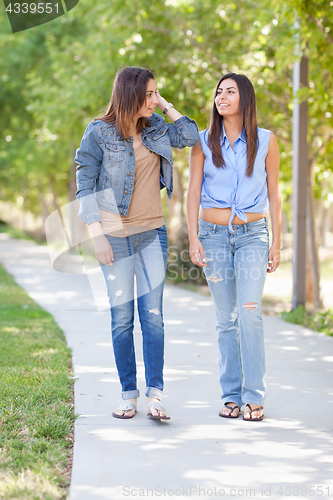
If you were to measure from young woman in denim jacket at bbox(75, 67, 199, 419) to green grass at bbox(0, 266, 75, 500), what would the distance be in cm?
48

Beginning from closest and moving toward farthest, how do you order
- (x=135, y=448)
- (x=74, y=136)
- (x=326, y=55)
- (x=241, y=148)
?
1. (x=135, y=448)
2. (x=241, y=148)
3. (x=326, y=55)
4. (x=74, y=136)

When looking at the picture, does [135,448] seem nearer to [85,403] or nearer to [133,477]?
[133,477]

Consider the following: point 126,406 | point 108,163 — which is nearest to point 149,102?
point 108,163

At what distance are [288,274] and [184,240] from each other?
627cm

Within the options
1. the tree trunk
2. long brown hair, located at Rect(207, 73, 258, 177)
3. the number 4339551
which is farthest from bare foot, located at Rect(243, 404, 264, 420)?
the number 4339551

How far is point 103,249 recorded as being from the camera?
3.25 meters

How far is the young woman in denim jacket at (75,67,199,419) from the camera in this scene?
323 cm

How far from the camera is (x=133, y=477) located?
260 cm

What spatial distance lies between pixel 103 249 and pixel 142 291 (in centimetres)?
35

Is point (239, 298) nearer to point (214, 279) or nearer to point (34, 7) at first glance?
point (214, 279)

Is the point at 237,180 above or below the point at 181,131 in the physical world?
below

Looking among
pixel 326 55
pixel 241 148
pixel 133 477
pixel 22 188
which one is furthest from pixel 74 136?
pixel 22 188

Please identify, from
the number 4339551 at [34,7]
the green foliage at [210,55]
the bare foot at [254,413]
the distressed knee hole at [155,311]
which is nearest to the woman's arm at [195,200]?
the distressed knee hole at [155,311]

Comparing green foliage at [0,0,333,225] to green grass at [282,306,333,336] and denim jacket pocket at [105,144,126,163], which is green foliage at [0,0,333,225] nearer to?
green grass at [282,306,333,336]
